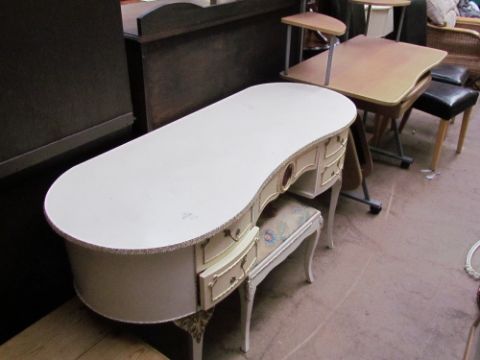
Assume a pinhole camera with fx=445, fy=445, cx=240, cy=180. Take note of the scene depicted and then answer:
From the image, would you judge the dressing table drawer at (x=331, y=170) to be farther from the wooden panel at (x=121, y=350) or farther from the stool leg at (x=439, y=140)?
the stool leg at (x=439, y=140)

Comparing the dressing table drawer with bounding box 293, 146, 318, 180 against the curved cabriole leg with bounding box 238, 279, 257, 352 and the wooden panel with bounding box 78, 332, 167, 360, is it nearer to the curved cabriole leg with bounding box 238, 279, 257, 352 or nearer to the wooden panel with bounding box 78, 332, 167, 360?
the curved cabriole leg with bounding box 238, 279, 257, 352

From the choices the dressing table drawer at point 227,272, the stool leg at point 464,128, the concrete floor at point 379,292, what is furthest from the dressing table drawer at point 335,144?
the stool leg at point 464,128

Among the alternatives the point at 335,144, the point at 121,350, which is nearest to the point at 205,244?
the point at 121,350

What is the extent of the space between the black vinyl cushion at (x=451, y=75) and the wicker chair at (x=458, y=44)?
509 mm

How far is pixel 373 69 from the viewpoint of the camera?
208cm

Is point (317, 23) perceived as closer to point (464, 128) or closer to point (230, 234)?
point (230, 234)

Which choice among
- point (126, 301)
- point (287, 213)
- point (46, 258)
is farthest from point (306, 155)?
point (46, 258)

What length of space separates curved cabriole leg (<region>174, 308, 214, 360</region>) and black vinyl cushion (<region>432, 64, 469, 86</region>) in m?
2.34

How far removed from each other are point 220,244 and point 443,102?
1.93 meters

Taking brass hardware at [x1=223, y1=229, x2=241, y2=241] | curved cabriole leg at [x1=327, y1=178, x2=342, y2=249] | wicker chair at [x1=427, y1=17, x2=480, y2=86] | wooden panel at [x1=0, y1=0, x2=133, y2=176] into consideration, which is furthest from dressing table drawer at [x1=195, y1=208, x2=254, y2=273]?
wicker chair at [x1=427, y1=17, x2=480, y2=86]

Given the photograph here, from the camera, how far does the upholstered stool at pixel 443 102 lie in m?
2.51

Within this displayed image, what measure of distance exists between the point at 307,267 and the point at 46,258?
1.00m

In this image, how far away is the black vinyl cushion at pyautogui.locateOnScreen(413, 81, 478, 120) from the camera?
251 cm

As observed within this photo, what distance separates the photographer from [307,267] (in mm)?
1822
